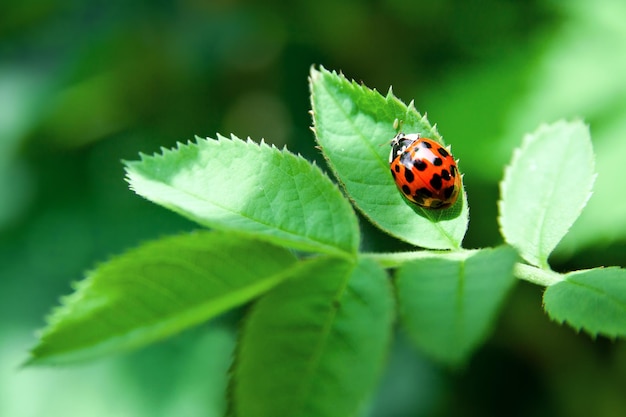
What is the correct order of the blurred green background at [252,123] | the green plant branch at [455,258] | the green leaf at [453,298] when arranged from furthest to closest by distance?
1. the blurred green background at [252,123]
2. the green plant branch at [455,258]
3. the green leaf at [453,298]

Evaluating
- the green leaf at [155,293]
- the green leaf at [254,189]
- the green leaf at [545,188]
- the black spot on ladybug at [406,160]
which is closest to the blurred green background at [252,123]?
the green leaf at [545,188]

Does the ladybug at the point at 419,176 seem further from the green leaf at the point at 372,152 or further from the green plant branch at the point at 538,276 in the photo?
the green plant branch at the point at 538,276

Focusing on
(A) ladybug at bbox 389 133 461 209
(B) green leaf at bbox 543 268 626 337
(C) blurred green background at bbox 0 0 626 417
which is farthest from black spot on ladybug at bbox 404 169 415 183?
(C) blurred green background at bbox 0 0 626 417

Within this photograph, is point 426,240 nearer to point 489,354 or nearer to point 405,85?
point 489,354

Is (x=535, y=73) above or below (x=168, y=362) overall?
above

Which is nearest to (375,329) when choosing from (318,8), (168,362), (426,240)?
(426,240)

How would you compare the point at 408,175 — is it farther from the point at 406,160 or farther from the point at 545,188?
the point at 545,188

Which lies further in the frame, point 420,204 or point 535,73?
point 535,73
